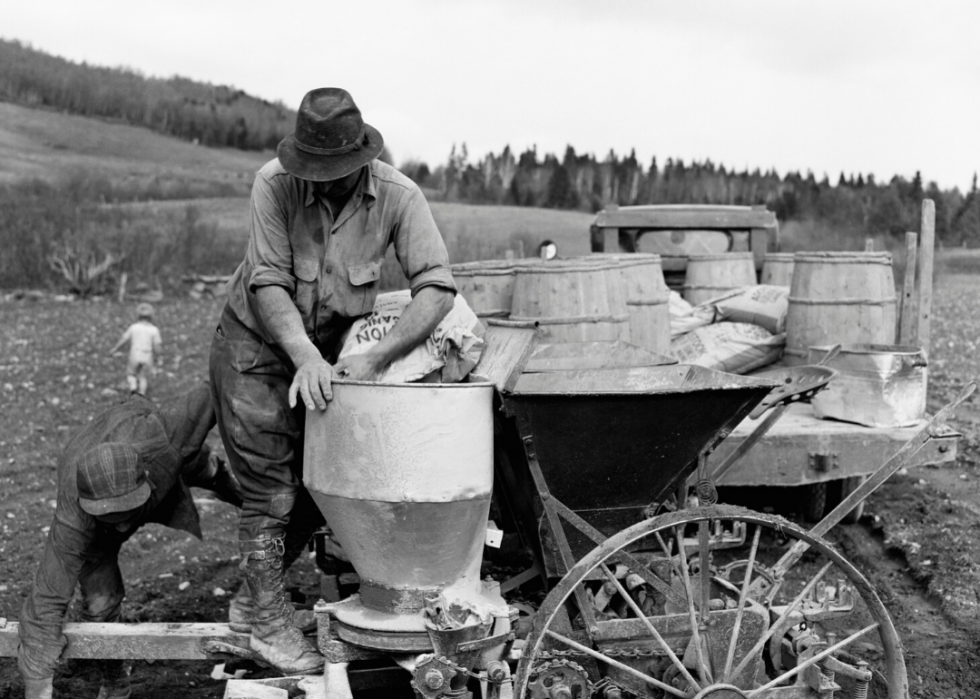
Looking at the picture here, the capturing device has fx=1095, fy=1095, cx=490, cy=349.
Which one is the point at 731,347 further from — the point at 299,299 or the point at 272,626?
the point at 272,626

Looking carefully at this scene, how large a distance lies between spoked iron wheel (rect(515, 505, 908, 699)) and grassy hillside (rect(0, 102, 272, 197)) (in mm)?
29143

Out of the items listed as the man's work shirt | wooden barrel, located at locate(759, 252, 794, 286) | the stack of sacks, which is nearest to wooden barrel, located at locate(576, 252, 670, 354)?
the stack of sacks

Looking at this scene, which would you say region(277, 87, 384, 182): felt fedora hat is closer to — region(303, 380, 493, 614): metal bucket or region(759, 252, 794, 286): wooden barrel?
region(303, 380, 493, 614): metal bucket

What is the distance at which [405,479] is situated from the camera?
3.47 m

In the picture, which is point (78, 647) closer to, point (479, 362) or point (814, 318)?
point (479, 362)

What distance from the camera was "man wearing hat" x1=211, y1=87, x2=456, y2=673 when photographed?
12.7ft

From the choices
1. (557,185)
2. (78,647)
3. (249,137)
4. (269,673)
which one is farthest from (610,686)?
Result: (249,137)

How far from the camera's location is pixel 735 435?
5766 millimetres

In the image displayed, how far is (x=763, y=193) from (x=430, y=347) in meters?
13.2

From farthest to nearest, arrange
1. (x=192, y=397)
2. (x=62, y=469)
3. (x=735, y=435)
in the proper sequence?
(x=735, y=435)
(x=192, y=397)
(x=62, y=469)

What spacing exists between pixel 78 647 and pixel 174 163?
3860 cm

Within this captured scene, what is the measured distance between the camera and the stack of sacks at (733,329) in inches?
271

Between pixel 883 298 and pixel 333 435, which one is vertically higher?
pixel 883 298

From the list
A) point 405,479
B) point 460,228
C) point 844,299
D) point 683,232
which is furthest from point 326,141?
point 460,228
